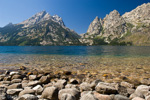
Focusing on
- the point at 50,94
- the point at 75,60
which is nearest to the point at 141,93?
the point at 50,94

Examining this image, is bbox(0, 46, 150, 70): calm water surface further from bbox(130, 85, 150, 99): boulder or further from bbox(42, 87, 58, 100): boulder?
bbox(130, 85, 150, 99): boulder

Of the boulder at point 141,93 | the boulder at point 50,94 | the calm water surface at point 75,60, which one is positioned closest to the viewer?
the boulder at point 50,94

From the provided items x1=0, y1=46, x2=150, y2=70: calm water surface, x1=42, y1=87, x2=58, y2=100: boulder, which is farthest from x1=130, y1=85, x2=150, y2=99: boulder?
x1=0, y1=46, x2=150, y2=70: calm water surface

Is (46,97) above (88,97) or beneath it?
beneath

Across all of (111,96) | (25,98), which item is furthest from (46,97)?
(111,96)

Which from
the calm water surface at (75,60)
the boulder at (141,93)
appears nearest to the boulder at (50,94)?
the boulder at (141,93)

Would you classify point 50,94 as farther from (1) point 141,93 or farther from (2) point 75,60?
(2) point 75,60

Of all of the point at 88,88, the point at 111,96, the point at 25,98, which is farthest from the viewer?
the point at 88,88

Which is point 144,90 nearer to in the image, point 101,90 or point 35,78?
point 101,90

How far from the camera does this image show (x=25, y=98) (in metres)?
6.34

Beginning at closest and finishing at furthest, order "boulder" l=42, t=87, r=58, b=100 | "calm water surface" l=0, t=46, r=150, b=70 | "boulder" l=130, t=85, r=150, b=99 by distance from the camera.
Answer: "boulder" l=42, t=87, r=58, b=100 → "boulder" l=130, t=85, r=150, b=99 → "calm water surface" l=0, t=46, r=150, b=70

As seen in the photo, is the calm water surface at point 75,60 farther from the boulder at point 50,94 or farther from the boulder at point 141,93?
the boulder at point 141,93

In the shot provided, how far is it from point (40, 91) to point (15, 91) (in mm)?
2065

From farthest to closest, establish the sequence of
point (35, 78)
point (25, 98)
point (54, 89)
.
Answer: point (35, 78), point (54, 89), point (25, 98)
